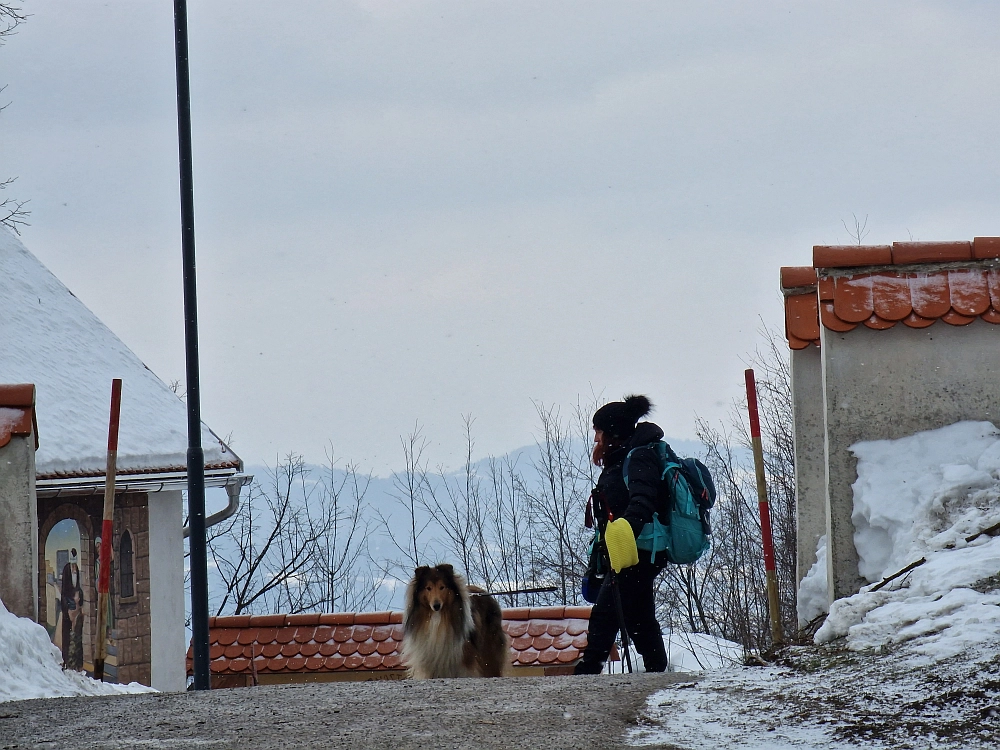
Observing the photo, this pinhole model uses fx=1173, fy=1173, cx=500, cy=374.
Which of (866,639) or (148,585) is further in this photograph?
(148,585)

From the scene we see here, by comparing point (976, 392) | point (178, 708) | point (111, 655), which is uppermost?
point (976, 392)

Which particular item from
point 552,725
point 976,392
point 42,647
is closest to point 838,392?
point 976,392

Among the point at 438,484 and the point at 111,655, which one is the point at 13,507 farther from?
the point at 438,484

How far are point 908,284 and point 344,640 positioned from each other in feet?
31.0

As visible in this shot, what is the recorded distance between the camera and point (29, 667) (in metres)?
6.43

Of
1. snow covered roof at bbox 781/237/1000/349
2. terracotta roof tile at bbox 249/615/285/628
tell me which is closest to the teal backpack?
snow covered roof at bbox 781/237/1000/349

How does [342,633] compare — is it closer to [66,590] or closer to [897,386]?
[66,590]

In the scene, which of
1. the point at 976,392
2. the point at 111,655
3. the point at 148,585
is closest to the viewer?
the point at 976,392

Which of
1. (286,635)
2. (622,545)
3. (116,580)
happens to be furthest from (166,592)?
(622,545)

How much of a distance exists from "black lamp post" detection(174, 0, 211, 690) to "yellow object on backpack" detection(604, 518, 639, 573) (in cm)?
465

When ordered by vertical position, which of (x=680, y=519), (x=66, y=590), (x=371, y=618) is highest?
(x=680, y=519)

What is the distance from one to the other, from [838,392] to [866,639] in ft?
5.33

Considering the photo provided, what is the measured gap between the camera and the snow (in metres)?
6.14

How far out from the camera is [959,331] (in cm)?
A: 606
